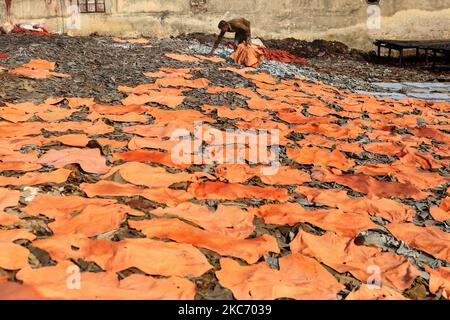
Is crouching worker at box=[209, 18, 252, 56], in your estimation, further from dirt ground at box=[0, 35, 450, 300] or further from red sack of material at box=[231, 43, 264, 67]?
dirt ground at box=[0, 35, 450, 300]

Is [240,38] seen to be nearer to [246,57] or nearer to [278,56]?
[278,56]

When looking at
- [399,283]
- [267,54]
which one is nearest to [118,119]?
[399,283]

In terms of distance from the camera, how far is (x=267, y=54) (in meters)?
9.74

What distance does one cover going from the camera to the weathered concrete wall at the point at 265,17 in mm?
11688

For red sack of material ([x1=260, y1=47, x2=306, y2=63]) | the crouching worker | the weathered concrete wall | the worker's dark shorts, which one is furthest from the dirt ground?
the weathered concrete wall

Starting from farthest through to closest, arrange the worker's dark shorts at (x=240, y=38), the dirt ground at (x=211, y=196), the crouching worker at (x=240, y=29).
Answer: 1. the worker's dark shorts at (x=240, y=38)
2. the crouching worker at (x=240, y=29)
3. the dirt ground at (x=211, y=196)

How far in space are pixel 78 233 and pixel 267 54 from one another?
26.4 ft

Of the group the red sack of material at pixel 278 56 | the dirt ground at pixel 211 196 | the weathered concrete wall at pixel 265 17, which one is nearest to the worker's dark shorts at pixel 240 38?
the red sack of material at pixel 278 56

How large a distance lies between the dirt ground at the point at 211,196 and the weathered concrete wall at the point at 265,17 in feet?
20.5

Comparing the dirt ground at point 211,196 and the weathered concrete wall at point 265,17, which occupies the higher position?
the weathered concrete wall at point 265,17

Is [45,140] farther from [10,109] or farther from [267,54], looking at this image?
[267,54]

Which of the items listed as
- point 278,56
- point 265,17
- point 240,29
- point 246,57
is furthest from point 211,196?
point 265,17

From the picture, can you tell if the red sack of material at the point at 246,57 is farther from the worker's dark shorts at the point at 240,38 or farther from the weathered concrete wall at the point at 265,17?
the weathered concrete wall at the point at 265,17

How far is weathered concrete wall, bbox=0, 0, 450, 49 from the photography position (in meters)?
11.7
